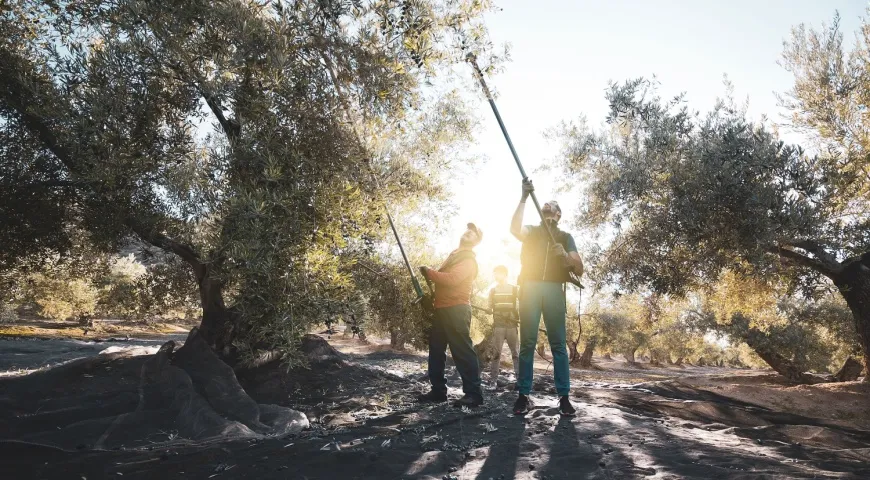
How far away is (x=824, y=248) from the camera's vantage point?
13898mm

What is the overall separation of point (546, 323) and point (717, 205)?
8.66 meters

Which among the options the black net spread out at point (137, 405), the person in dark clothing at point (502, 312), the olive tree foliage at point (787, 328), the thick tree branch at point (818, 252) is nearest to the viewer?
the black net spread out at point (137, 405)

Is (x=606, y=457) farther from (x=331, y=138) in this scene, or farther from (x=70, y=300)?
(x=70, y=300)

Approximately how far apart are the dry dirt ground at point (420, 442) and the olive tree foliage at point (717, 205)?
6087mm

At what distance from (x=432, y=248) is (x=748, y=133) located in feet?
32.5

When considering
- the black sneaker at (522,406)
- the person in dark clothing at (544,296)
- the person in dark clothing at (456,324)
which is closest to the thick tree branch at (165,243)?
the person in dark clothing at (456,324)

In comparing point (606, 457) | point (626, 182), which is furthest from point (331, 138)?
point (626, 182)

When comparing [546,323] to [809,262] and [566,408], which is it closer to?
[566,408]

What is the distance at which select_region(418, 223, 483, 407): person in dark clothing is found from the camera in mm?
8453

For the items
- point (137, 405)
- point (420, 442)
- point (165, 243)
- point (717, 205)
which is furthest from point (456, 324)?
point (717, 205)

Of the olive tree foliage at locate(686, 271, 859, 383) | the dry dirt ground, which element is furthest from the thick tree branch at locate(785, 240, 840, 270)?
the dry dirt ground

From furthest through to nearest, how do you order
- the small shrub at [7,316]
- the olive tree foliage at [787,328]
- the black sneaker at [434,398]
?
the small shrub at [7,316], the olive tree foliage at [787,328], the black sneaker at [434,398]

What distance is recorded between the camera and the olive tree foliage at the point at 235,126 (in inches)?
307

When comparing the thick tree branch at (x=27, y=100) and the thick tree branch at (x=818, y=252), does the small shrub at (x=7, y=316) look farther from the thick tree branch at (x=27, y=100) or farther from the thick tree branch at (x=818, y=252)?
the thick tree branch at (x=818, y=252)
